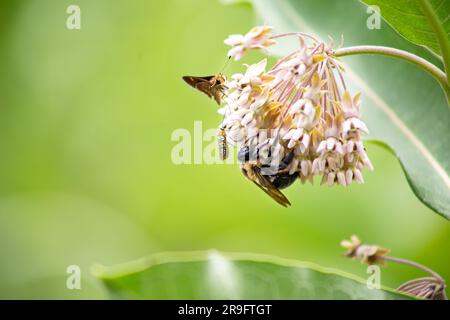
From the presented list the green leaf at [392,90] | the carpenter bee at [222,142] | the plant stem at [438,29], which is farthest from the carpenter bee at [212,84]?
the plant stem at [438,29]

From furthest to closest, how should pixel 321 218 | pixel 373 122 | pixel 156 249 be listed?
pixel 156 249
pixel 321 218
pixel 373 122

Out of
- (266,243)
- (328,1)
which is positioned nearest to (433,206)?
(328,1)

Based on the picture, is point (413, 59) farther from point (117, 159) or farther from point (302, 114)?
point (117, 159)

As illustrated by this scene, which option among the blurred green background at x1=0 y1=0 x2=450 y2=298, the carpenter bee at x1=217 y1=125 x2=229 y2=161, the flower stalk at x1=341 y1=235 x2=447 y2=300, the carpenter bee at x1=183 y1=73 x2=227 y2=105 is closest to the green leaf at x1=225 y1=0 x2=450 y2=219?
the flower stalk at x1=341 y1=235 x2=447 y2=300

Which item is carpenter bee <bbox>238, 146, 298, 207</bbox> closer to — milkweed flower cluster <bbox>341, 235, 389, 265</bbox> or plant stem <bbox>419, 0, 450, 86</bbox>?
plant stem <bbox>419, 0, 450, 86</bbox>

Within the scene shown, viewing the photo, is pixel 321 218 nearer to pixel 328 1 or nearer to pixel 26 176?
pixel 328 1

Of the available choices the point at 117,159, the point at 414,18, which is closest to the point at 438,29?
the point at 414,18
